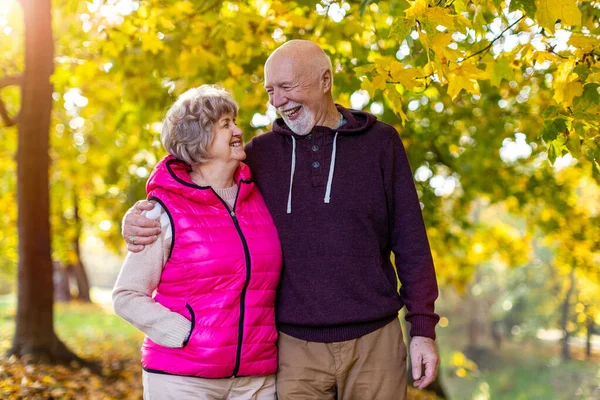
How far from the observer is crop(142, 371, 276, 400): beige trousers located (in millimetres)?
2957

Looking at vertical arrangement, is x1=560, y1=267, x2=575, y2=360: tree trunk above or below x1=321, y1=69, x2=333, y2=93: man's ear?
below

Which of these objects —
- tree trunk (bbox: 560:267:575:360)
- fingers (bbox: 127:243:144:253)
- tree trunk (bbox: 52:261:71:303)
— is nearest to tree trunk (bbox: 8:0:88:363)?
fingers (bbox: 127:243:144:253)

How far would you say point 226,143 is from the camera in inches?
123

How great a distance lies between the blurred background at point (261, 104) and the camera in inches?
127

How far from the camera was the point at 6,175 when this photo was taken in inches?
647

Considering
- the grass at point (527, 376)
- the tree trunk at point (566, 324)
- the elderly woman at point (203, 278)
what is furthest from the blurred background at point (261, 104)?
the tree trunk at point (566, 324)

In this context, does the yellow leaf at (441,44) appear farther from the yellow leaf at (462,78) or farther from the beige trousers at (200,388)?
the beige trousers at (200,388)

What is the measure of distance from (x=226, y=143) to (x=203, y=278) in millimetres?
579

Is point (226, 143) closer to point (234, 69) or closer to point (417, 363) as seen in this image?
point (417, 363)

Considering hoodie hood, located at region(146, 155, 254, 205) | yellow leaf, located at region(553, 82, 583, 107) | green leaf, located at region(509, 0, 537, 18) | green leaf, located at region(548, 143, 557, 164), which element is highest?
green leaf, located at region(509, 0, 537, 18)

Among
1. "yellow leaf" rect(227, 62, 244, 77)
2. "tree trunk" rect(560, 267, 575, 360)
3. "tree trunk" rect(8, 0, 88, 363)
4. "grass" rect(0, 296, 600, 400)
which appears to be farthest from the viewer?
"tree trunk" rect(560, 267, 575, 360)

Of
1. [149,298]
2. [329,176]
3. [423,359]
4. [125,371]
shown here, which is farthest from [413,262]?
[125,371]

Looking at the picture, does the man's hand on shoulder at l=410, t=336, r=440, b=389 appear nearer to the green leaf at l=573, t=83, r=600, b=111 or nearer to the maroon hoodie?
the maroon hoodie

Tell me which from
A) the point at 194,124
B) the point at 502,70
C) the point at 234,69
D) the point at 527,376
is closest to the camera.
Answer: the point at 194,124
